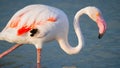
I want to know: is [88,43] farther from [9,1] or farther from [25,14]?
[9,1]

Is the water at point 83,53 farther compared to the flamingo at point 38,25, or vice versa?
the water at point 83,53

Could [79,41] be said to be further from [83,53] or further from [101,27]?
[83,53]

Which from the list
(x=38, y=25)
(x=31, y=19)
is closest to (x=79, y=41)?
(x=38, y=25)

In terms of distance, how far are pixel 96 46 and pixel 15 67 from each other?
190cm

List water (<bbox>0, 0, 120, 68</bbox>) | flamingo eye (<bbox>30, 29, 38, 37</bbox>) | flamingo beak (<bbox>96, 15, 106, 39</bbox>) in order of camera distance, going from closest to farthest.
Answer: flamingo eye (<bbox>30, 29, 38, 37</bbox>) → flamingo beak (<bbox>96, 15, 106, 39</bbox>) → water (<bbox>0, 0, 120, 68</bbox>)

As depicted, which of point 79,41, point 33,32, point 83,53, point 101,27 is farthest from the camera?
point 83,53

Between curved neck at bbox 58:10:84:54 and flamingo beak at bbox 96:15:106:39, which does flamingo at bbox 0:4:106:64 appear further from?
curved neck at bbox 58:10:84:54

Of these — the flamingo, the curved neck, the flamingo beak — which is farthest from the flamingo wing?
the flamingo beak

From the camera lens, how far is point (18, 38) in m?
6.68

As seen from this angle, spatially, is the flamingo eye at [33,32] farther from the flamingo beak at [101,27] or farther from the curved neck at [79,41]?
the flamingo beak at [101,27]

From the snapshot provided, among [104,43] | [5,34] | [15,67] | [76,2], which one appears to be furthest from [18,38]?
[76,2]

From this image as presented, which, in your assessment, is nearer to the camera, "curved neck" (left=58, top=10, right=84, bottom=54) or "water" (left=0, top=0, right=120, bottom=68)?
"curved neck" (left=58, top=10, right=84, bottom=54)

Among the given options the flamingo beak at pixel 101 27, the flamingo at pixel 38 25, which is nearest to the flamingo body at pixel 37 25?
the flamingo at pixel 38 25

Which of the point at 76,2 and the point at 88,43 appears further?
the point at 76,2
